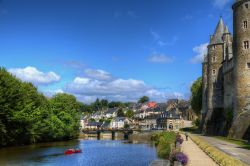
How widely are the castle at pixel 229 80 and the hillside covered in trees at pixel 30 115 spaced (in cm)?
3092

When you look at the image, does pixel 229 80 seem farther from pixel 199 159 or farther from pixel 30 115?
pixel 199 159

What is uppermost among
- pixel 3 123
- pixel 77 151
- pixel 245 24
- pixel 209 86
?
pixel 245 24

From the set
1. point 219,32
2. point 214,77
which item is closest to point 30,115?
point 214,77

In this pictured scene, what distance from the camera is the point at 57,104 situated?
9231cm

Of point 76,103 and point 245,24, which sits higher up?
point 245,24

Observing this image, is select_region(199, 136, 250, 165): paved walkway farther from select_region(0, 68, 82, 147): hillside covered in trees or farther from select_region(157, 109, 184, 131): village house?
select_region(157, 109, 184, 131): village house

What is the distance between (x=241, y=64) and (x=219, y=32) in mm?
24462

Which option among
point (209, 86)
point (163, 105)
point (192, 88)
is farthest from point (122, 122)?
point (209, 86)

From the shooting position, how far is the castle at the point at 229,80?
58.0 metres

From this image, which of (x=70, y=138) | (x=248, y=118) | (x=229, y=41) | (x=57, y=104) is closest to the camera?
(x=248, y=118)

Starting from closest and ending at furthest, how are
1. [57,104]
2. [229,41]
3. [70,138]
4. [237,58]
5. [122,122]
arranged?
[237,58] → [229,41] → [57,104] → [70,138] → [122,122]

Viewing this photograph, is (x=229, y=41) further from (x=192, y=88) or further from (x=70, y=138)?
(x=70, y=138)

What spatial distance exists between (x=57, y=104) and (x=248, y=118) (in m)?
49.0

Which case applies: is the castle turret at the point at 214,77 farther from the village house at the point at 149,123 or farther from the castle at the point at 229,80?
the village house at the point at 149,123
